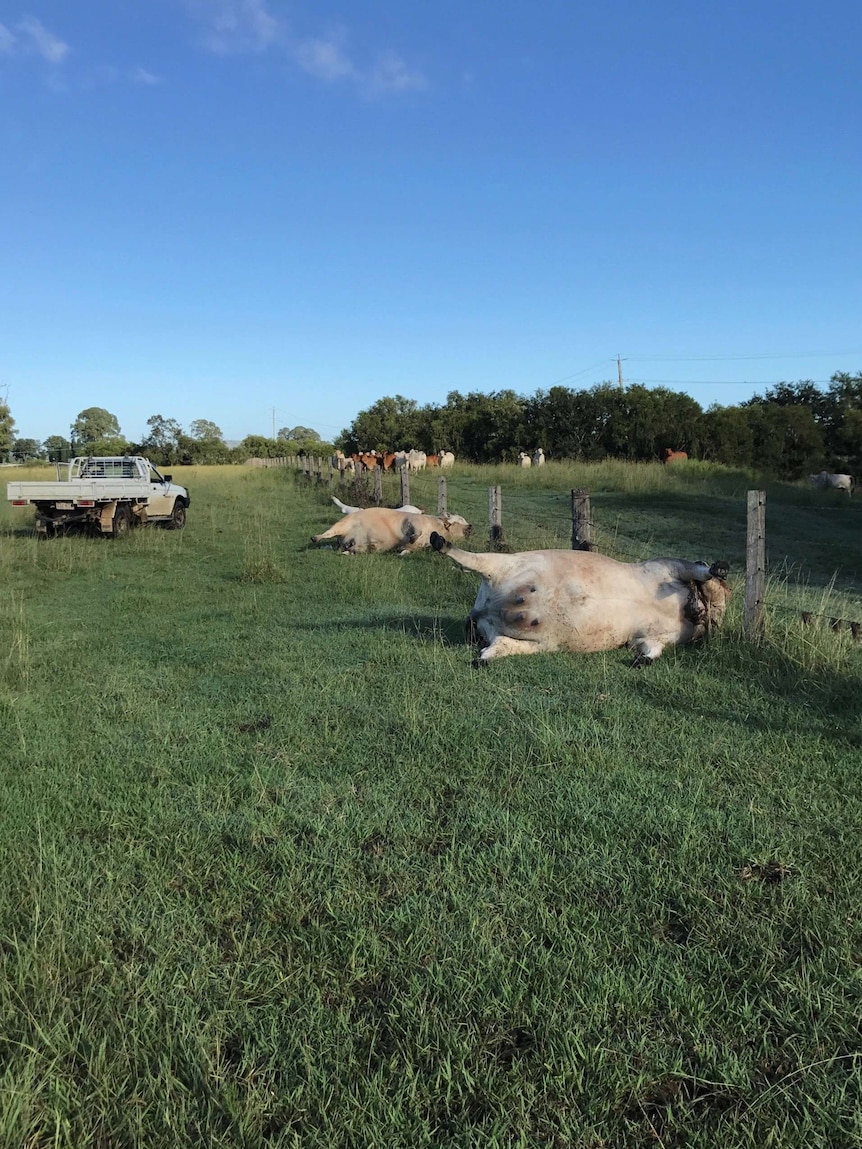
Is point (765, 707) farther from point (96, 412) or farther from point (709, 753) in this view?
point (96, 412)

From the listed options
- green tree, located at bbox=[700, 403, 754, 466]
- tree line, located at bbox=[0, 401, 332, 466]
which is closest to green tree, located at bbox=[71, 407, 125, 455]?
tree line, located at bbox=[0, 401, 332, 466]

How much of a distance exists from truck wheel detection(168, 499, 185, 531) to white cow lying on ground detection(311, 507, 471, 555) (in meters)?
6.45

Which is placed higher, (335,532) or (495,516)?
(495,516)

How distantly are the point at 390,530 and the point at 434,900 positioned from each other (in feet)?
33.4

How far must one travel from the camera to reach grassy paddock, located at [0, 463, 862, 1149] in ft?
6.39

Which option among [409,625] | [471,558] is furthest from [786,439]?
[471,558]

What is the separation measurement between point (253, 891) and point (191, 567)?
10.1m

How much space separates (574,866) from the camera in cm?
294

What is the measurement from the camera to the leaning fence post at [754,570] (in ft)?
20.9

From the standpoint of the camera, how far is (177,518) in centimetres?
1805

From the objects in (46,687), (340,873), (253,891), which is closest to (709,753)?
(340,873)

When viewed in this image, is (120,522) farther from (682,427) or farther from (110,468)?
(682,427)

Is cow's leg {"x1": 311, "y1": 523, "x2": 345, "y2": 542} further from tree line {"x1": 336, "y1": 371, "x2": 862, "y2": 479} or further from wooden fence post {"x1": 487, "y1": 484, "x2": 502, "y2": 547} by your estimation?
tree line {"x1": 336, "y1": 371, "x2": 862, "y2": 479}

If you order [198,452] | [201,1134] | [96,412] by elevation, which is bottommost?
[201,1134]
